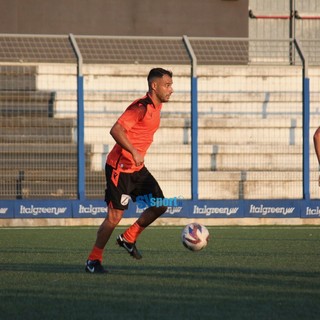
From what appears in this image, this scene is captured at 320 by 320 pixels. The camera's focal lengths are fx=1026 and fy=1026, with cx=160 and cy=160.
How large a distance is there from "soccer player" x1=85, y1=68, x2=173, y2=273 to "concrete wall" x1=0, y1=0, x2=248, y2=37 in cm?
1379

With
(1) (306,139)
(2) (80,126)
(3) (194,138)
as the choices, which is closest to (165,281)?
(2) (80,126)

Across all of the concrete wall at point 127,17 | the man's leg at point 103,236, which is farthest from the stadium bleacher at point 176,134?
the man's leg at point 103,236

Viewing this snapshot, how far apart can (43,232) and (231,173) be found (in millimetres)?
4805

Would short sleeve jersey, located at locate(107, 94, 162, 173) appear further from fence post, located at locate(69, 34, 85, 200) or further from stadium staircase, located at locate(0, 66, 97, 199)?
stadium staircase, located at locate(0, 66, 97, 199)

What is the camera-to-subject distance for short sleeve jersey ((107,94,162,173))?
9.90 meters

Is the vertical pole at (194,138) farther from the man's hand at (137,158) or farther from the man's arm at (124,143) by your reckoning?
the man's hand at (137,158)

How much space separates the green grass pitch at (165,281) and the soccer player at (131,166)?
1.27 ft

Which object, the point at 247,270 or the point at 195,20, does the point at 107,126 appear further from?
the point at 247,270

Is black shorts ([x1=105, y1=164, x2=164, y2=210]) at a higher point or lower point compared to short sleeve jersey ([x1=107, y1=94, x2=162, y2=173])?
lower

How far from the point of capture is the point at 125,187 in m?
10.1

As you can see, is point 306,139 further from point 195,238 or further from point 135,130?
point 135,130

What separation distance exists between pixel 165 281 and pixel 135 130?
200cm

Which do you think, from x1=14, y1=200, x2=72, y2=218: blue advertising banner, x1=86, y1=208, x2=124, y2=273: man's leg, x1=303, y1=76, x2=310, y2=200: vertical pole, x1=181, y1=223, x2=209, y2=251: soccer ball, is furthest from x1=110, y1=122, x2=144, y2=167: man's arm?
x1=303, y1=76, x2=310, y2=200: vertical pole

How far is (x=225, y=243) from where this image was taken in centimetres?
1395
